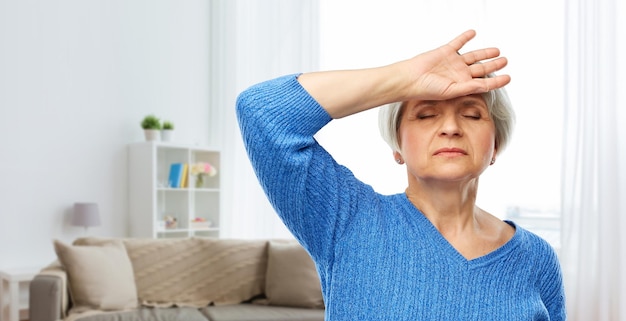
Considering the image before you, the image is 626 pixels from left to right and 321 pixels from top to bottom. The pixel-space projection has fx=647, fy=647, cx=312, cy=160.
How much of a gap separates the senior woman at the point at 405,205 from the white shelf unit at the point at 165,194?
15.3 feet

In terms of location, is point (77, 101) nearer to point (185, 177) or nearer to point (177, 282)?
point (185, 177)

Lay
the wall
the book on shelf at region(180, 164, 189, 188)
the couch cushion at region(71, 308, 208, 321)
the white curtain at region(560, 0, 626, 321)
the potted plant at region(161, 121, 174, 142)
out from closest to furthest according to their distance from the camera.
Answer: the couch cushion at region(71, 308, 208, 321), the white curtain at region(560, 0, 626, 321), the wall, the potted plant at region(161, 121, 174, 142), the book on shelf at region(180, 164, 189, 188)

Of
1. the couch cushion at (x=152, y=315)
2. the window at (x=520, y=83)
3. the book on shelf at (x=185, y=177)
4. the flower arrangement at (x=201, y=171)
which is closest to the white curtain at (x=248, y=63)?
the flower arrangement at (x=201, y=171)

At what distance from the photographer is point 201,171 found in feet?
18.9

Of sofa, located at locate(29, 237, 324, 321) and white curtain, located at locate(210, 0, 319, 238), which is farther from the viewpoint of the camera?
white curtain, located at locate(210, 0, 319, 238)

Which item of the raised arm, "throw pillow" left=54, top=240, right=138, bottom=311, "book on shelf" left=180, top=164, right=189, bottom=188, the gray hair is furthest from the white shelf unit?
the raised arm

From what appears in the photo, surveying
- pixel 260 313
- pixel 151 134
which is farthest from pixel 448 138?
pixel 151 134

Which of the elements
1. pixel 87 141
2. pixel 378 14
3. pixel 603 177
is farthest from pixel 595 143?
pixel 87 141

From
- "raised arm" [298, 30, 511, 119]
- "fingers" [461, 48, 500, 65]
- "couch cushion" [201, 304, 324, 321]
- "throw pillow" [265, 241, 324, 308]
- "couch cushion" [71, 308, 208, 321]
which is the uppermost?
"fingers" [461, 48, 500, 65]

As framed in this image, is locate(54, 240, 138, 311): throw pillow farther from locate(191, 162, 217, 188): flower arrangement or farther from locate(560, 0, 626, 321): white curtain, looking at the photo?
locate(560, 0, 626, 321): white curtain

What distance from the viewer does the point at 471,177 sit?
2.98 feet

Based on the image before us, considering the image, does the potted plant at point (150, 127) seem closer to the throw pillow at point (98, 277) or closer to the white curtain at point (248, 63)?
the white curtain at point (248, 63)

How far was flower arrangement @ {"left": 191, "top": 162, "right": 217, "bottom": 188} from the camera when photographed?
5742mm

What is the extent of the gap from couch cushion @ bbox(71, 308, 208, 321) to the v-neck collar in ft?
9.36
